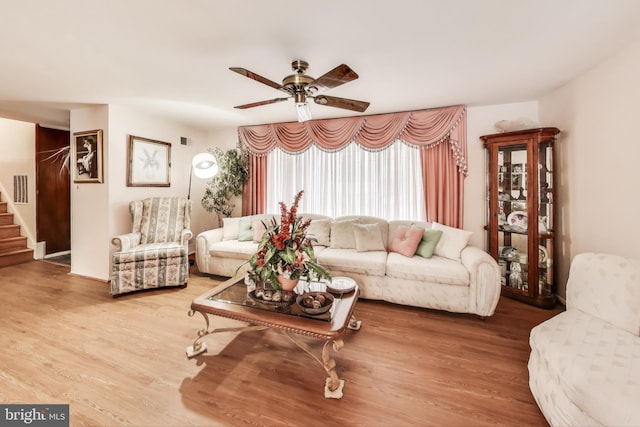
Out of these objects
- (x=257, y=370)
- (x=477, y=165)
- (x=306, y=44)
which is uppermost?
(x=306, y=44)

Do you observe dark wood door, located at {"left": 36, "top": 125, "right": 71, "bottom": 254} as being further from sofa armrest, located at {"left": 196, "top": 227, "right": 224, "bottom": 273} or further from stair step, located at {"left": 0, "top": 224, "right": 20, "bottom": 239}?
sofa armrest, located at {"left": 196, "top": 227, "right": 224, "bottom": 273}

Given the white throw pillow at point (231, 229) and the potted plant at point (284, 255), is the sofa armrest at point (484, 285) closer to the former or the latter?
the potted plant at point (284, 255)

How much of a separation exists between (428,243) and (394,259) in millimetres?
469

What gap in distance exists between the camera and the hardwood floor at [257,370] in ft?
5.00

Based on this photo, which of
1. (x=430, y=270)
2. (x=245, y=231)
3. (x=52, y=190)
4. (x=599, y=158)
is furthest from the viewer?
(x=52, y=190)

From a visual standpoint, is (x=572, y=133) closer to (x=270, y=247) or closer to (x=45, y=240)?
(x=270, y=247)

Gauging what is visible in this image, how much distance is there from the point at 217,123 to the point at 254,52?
2.59 m

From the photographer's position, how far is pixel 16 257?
438 cm

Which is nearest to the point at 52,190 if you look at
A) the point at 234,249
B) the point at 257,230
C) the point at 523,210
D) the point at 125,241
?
the point at 125,241

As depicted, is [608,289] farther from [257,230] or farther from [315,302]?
[257,230]

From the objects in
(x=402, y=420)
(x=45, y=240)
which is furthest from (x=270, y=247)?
(x=45, y=240)

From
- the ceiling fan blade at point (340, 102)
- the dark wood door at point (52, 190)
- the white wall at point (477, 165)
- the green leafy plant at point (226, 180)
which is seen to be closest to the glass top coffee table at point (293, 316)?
the ceiling fan blade at point (340, 102)

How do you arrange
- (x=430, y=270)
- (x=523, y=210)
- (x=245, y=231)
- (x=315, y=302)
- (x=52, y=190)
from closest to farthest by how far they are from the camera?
1. (x=315, y=302)
2. (x=430, y=270)
3. (x=523, y=210)
4. (x=245, y=231)
5. (x=52, y=190)

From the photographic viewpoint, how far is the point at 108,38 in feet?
6.36
